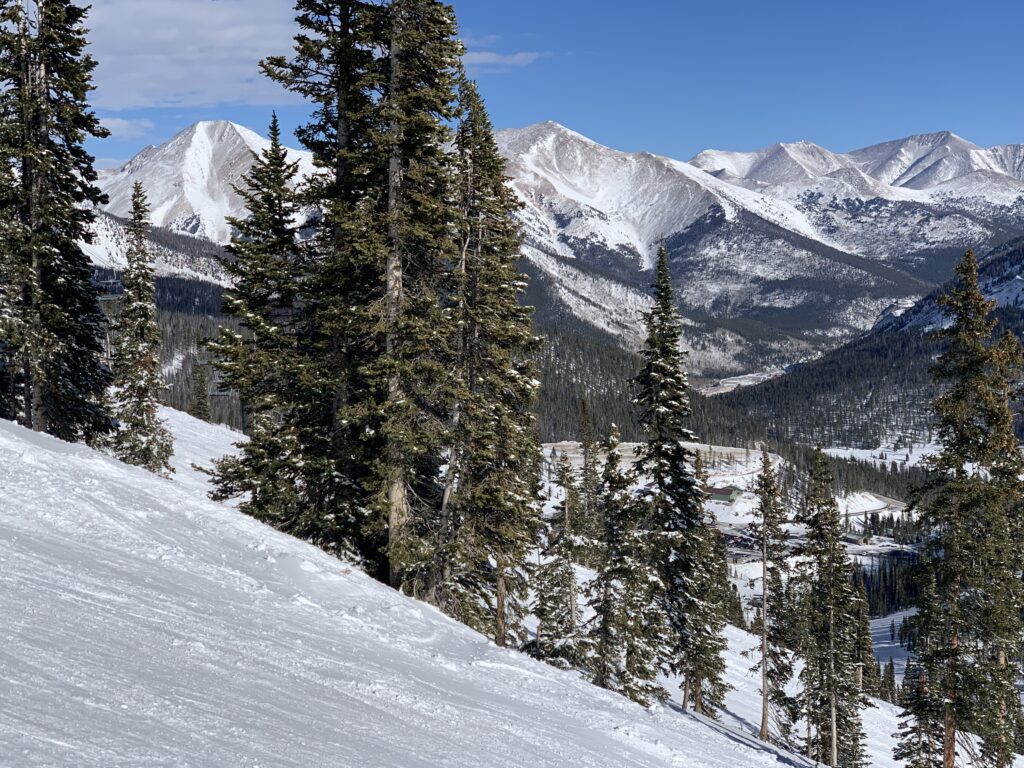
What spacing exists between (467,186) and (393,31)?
4584 mm

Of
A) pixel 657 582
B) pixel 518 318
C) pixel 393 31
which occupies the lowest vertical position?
pixel 657 582

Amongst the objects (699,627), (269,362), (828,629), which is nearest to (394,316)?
(269,362)

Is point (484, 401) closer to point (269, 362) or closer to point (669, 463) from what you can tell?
point (269, 362)

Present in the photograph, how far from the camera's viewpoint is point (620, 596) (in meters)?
27.0

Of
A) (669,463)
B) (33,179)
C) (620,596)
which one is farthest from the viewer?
(669,463)

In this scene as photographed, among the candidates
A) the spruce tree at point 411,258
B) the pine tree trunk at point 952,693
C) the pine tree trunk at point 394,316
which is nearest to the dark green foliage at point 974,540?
the pine tree trunk at point 952,693

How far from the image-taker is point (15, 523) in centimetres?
1157

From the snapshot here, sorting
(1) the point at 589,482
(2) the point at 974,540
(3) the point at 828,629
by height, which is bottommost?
(3) the point at 828,629

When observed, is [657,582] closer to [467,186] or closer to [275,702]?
[467,186]

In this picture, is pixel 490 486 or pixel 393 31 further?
pixel 490 486

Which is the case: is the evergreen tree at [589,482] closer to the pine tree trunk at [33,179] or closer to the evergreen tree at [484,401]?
the evergreen tree at [484,401]

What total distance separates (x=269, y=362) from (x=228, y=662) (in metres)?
11.5

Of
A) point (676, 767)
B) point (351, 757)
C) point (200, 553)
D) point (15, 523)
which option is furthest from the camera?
point (200, 553)

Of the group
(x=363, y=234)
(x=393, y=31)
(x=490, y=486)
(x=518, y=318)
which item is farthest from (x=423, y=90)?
(x=490, y=486)
